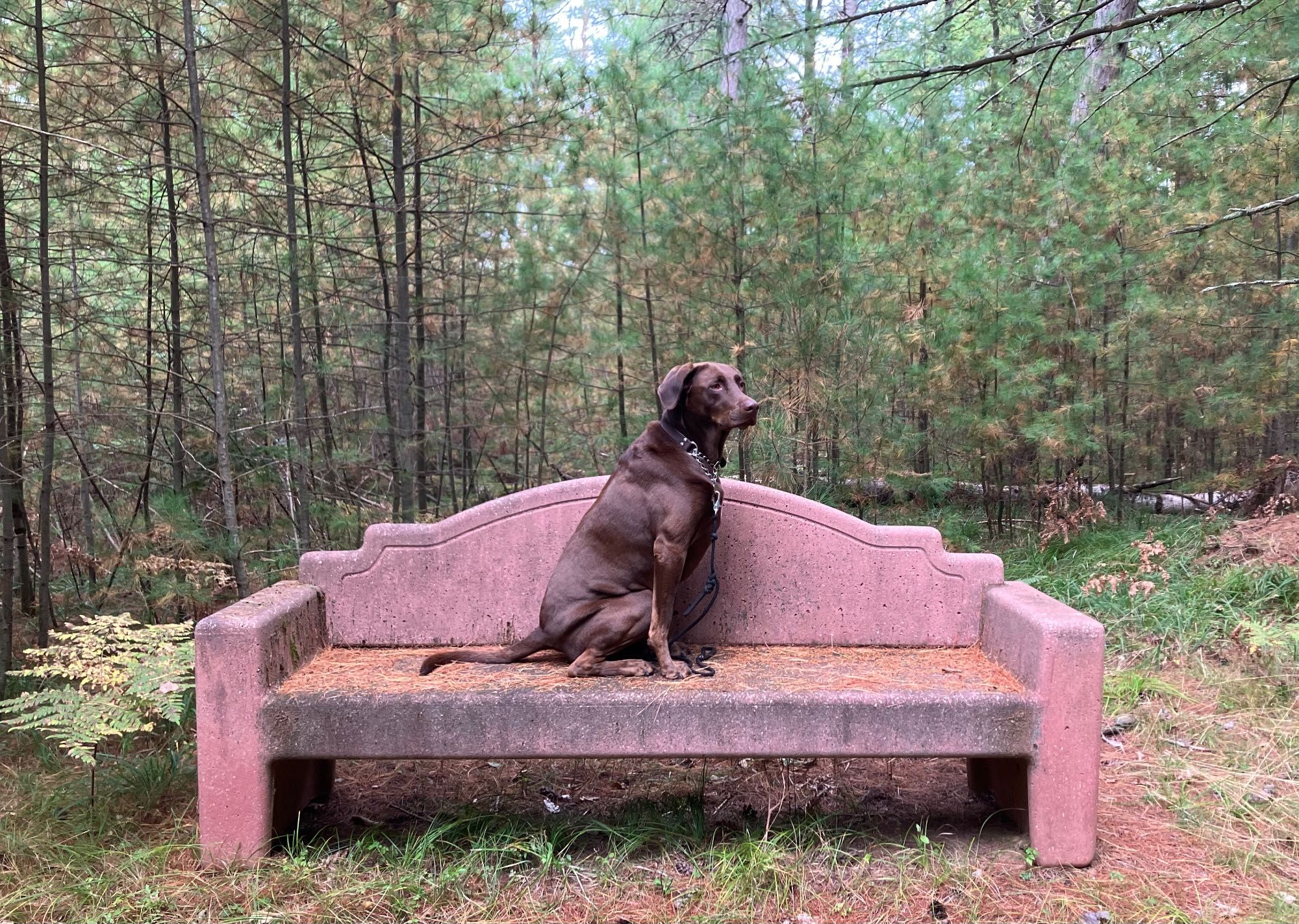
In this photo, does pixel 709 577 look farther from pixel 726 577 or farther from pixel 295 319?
pixel 295 319

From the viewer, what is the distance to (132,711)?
3.00 m

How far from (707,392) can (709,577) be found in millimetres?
905

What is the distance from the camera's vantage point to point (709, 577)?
355 centimetres

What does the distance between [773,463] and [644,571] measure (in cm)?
320

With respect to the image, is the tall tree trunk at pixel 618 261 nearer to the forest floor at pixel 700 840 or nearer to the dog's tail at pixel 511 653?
the forest floor at pixel 700 840

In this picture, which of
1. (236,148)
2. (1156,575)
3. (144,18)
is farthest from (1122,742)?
(144,18)

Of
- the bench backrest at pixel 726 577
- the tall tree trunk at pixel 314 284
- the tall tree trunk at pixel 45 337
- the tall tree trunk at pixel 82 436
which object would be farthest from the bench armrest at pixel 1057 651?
the tall tree trunk at pixel 45 337

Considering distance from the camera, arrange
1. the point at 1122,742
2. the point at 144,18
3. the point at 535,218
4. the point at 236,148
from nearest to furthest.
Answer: the point at 1122,742 → the point at 144,18 → the point at 236,148 → the point at 535,218

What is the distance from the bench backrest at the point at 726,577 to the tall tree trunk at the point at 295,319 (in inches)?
59.9

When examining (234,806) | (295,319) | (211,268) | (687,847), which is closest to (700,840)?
(687,847)

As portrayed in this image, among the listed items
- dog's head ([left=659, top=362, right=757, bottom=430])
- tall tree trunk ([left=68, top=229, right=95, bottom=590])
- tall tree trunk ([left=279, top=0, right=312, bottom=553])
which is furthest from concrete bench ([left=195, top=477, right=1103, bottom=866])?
tall tree trunk ([left=68, top=229, right=95, bottom=590])

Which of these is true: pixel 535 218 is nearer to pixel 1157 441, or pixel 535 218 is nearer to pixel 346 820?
pixel 346 820

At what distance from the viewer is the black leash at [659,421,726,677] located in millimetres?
3154

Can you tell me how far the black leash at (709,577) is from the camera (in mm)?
3154
